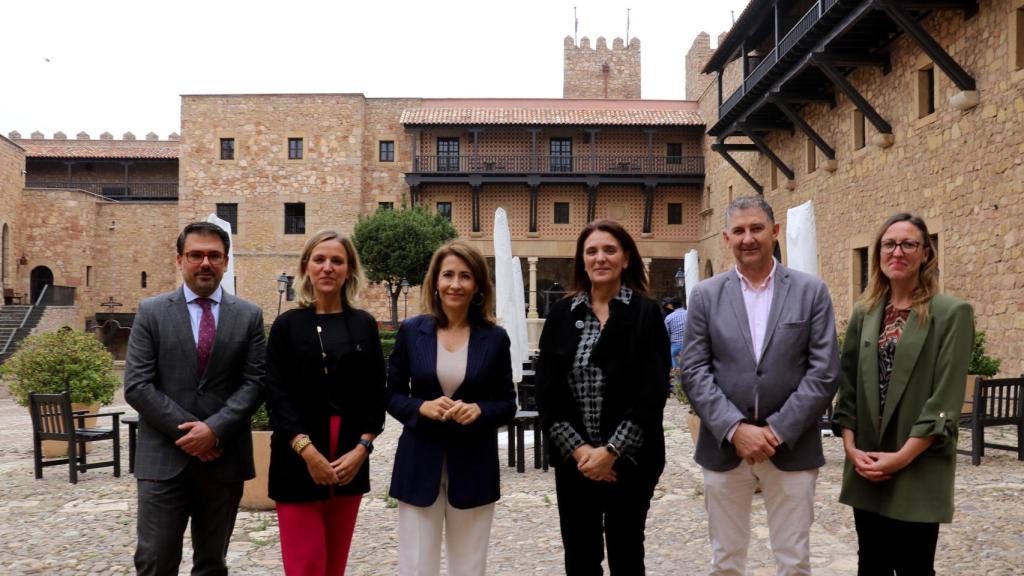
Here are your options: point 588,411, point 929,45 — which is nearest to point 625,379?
point 588,411

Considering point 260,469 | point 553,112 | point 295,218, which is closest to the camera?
point 260,469

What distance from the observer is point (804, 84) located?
16.5 meters

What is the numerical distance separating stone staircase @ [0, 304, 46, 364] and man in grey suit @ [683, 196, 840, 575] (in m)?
22.1

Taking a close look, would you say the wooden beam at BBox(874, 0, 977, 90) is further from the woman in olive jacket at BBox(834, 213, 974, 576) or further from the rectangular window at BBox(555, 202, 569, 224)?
the rectangular window at BBox(555, 202, 569, 224)

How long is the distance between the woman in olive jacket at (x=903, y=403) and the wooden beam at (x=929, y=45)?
1019 cm

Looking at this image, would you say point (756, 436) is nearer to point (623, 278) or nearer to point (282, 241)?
point (623, 278)

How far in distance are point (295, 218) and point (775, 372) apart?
100 feet

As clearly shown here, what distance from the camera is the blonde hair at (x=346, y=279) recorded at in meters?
3.06

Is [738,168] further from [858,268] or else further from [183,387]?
[183,387]

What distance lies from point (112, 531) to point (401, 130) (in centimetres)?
2775

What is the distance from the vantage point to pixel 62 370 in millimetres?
7973

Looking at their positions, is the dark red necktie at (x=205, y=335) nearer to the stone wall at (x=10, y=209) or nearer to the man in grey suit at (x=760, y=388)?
the man in grey suit at (x=760, y=388)

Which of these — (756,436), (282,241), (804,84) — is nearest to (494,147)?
(282,241)

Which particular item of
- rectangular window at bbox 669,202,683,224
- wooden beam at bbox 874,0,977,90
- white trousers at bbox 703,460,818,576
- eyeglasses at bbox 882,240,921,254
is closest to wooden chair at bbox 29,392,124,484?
white trousers at bbox 703,460,818,576
